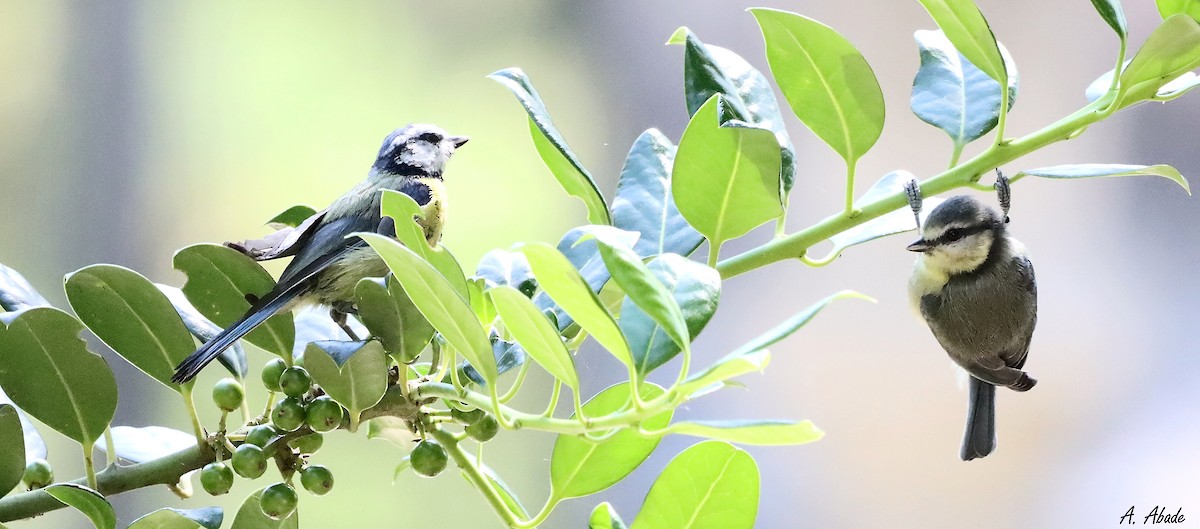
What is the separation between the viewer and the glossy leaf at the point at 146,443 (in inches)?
23.4

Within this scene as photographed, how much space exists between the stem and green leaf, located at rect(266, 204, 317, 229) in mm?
313

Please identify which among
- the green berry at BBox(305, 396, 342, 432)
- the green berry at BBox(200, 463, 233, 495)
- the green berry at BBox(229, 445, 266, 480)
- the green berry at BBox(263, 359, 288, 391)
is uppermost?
the green berry at BBox(263, 359, 288, 391)

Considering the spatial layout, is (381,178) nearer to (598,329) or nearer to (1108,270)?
(598,329)

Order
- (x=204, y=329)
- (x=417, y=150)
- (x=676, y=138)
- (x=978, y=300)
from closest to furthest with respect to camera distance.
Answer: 1. (x=204, y=329)
2. (x=978, y=300)
3. (x=417, y=150)
4. (x=676, y=138)

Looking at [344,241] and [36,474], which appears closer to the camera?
[36,474]

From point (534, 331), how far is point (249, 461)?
0.19 m

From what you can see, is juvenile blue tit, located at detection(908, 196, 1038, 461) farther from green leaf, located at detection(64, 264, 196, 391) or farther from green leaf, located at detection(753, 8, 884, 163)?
green leaf, located at detection(64, 264, 196, 391)

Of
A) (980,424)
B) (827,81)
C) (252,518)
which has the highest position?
(827,81)

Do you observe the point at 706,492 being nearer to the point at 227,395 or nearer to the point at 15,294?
the point at 227,395

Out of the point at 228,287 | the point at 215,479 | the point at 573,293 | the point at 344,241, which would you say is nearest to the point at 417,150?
the point at 344,241

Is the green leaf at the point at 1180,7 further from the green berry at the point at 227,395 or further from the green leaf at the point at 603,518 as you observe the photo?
the green berry at the point at 227,395

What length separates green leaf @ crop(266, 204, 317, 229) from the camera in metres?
0.67

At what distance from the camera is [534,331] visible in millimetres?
406

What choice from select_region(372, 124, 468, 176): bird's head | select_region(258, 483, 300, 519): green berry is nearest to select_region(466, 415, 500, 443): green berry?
select_region(258, 483, 300, 519): green berry
